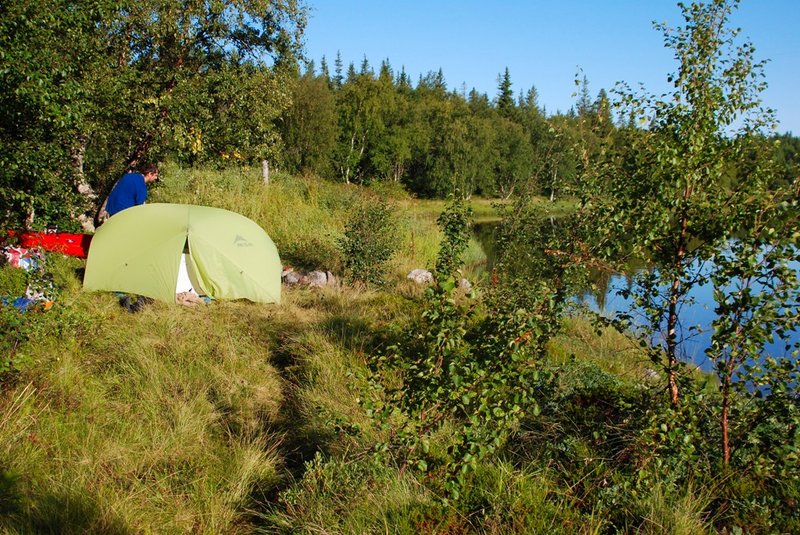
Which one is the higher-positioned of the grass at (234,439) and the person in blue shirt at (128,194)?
the person in blue shirt at (128,194)

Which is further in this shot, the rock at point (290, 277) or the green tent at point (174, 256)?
the rock at point (290, 277)

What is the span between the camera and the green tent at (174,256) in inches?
318

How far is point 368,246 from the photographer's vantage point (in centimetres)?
1002

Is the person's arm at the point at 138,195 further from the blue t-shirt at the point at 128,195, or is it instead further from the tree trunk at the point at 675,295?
the tree trunk at the point at 675,295

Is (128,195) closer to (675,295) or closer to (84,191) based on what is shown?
(84,191)

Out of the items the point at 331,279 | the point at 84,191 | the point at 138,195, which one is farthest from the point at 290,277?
the point at 84,191

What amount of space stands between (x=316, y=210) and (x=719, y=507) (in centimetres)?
1236

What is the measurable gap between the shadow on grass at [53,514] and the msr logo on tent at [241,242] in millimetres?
5329

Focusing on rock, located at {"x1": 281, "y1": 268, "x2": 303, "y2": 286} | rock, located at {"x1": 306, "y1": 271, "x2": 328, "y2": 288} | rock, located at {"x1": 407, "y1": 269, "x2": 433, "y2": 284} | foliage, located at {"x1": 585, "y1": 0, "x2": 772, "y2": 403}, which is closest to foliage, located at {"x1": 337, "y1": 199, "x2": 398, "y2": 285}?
rock, located at {"x1": 306, "y1": 271, "x2": 328, "y2": 288}

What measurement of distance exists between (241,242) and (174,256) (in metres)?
0.98

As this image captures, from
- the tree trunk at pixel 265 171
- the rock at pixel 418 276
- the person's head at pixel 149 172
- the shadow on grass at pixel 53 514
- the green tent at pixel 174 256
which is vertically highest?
the tree trunk at pixel 265 171

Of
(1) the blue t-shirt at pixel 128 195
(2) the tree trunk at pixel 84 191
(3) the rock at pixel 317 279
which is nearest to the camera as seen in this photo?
(1) the blue t-shirt at pixel 128 195

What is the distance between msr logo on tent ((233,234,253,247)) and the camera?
339 inches

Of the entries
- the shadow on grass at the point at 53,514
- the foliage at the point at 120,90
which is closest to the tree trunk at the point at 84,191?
the foliage at the point at 120,90
